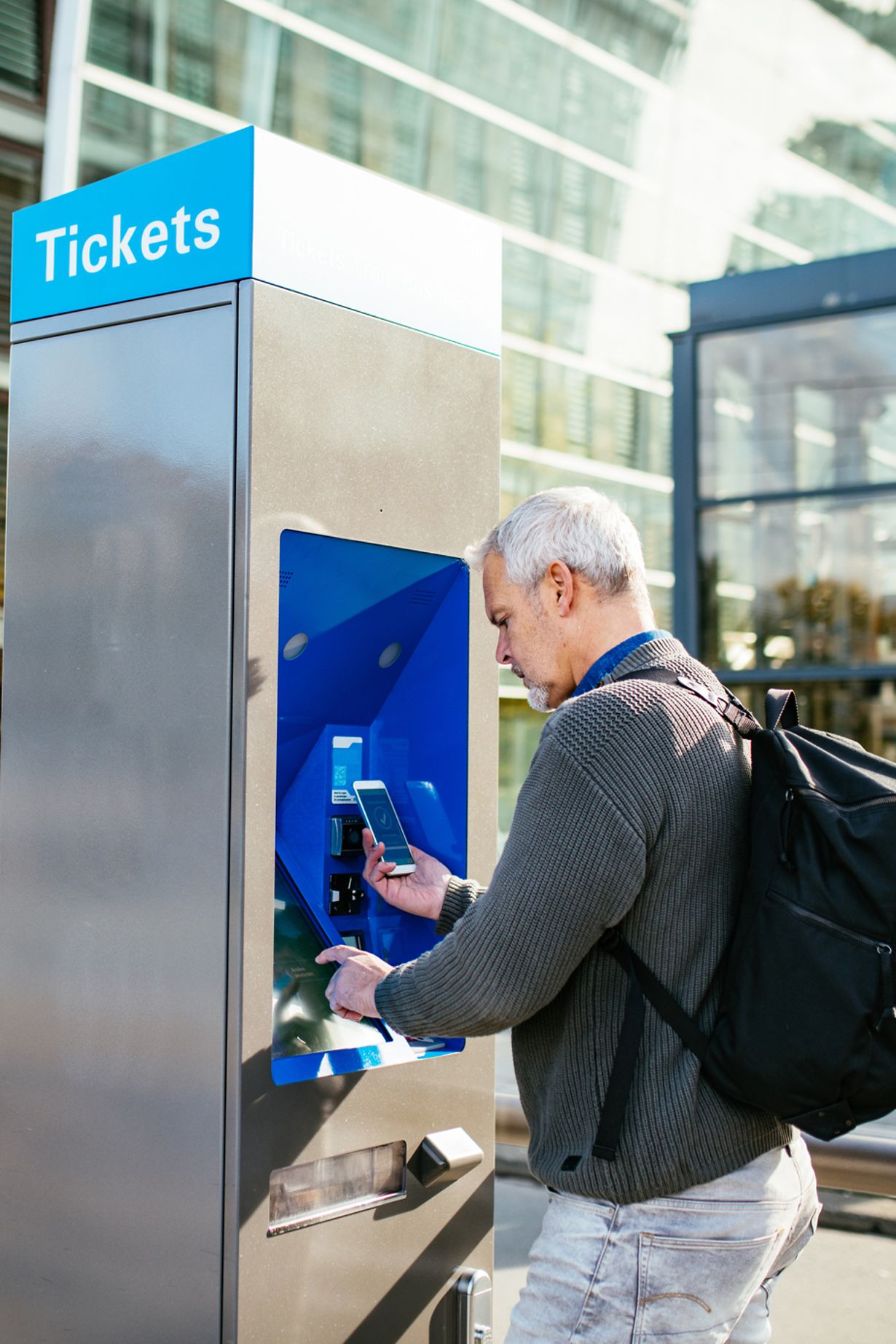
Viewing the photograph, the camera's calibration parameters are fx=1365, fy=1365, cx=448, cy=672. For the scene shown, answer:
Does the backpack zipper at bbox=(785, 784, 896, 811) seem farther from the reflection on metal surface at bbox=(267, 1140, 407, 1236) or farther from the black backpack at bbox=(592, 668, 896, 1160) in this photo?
the reflection on metal surface at bbox=(267, 1140, 407, 1236)

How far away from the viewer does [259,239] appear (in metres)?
2.17

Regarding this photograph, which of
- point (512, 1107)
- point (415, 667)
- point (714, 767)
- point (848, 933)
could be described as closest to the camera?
point (848, 933)

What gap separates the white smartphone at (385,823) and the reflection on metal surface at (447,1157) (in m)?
0.51

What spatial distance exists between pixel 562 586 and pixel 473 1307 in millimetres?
1442

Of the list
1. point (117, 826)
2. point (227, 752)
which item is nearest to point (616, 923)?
point (227, 752)

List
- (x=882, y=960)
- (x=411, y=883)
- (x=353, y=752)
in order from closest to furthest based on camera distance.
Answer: (x=882, y=960) → (x=411, y=883) → (x=353, y=752)

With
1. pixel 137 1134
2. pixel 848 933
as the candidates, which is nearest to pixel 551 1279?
pixel 848 933

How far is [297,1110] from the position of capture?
2193mm

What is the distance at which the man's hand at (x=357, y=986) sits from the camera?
6.25 feet

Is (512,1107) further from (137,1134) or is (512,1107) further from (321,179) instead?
(321,179)

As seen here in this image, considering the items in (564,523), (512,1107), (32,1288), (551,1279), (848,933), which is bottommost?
(512,1107)

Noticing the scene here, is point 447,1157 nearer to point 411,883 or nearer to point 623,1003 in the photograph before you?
point 411,883

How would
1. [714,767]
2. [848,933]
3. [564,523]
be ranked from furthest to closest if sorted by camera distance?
[564,523], [714,767], [848,933]

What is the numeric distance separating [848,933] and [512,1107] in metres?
3.02
